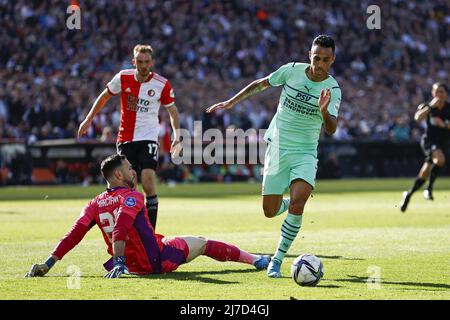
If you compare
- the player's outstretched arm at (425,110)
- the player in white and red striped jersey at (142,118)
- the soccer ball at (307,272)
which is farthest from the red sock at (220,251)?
the player's outstretched arm at (425,110)

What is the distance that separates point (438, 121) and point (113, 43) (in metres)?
17.9

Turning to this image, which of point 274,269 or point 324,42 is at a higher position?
point 324,42

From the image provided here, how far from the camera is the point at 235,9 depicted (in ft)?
132

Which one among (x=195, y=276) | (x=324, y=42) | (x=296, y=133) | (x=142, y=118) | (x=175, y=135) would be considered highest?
(x=324, y=42)

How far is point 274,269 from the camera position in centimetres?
957

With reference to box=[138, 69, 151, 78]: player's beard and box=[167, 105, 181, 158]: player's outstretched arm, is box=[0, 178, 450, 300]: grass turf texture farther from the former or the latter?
box=[138, 69, 151, 78]: player's beard

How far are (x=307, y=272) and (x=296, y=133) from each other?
205 centimetres

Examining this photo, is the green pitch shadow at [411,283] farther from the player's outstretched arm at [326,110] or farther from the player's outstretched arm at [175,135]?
the player's outstretched arm at [175,135]

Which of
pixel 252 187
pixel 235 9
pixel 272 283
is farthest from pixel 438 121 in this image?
pixel 235 9

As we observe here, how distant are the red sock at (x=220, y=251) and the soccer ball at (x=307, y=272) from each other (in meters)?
1.21

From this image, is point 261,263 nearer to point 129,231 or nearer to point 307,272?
point 307,272

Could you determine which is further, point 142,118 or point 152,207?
point 142,118

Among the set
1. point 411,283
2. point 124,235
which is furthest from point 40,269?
point 411,283
